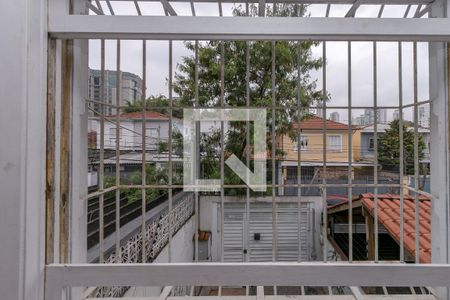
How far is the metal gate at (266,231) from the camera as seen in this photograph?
1986mm

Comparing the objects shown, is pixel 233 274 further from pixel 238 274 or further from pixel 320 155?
pixel 320 155

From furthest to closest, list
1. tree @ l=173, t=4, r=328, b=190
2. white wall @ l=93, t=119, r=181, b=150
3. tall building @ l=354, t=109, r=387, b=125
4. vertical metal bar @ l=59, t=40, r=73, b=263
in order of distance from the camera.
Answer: tree @ l=173, t=4, r=328, b=190
tall building @ l=354, t=109, r=387, b=125
white wall @ l=93, t=119, r=181, b=150
vertical metal bar @ l=59, t=40, r=73, b=263

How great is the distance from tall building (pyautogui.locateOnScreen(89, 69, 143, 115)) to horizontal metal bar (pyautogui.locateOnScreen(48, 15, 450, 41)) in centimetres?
53

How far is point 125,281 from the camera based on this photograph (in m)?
0.63

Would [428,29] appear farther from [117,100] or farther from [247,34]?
[117,100]

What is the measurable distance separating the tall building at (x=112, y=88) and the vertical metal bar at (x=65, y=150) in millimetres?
372

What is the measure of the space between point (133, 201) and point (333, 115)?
4.12 feet

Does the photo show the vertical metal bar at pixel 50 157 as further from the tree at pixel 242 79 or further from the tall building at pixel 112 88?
the tree at pixel 242 79

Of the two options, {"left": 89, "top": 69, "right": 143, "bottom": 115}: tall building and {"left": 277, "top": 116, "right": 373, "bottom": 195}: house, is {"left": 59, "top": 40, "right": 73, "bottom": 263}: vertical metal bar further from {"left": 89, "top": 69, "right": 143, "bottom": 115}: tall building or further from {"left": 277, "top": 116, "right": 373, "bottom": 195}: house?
{"left": 277, "top": 116, "right": 373, "bottom": 195}: house

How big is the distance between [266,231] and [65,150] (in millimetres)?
1718

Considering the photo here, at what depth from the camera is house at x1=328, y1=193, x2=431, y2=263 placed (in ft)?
4.72

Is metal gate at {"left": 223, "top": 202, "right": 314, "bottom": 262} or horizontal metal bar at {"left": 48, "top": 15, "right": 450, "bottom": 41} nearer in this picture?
horizontal metal bar at {"left": 48, "top": 15, "right": 450, "bottom": 41}

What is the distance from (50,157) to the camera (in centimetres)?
64

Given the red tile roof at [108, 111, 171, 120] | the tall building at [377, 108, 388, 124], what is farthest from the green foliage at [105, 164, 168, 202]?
the tall building at [377, 108, 388, 124]
